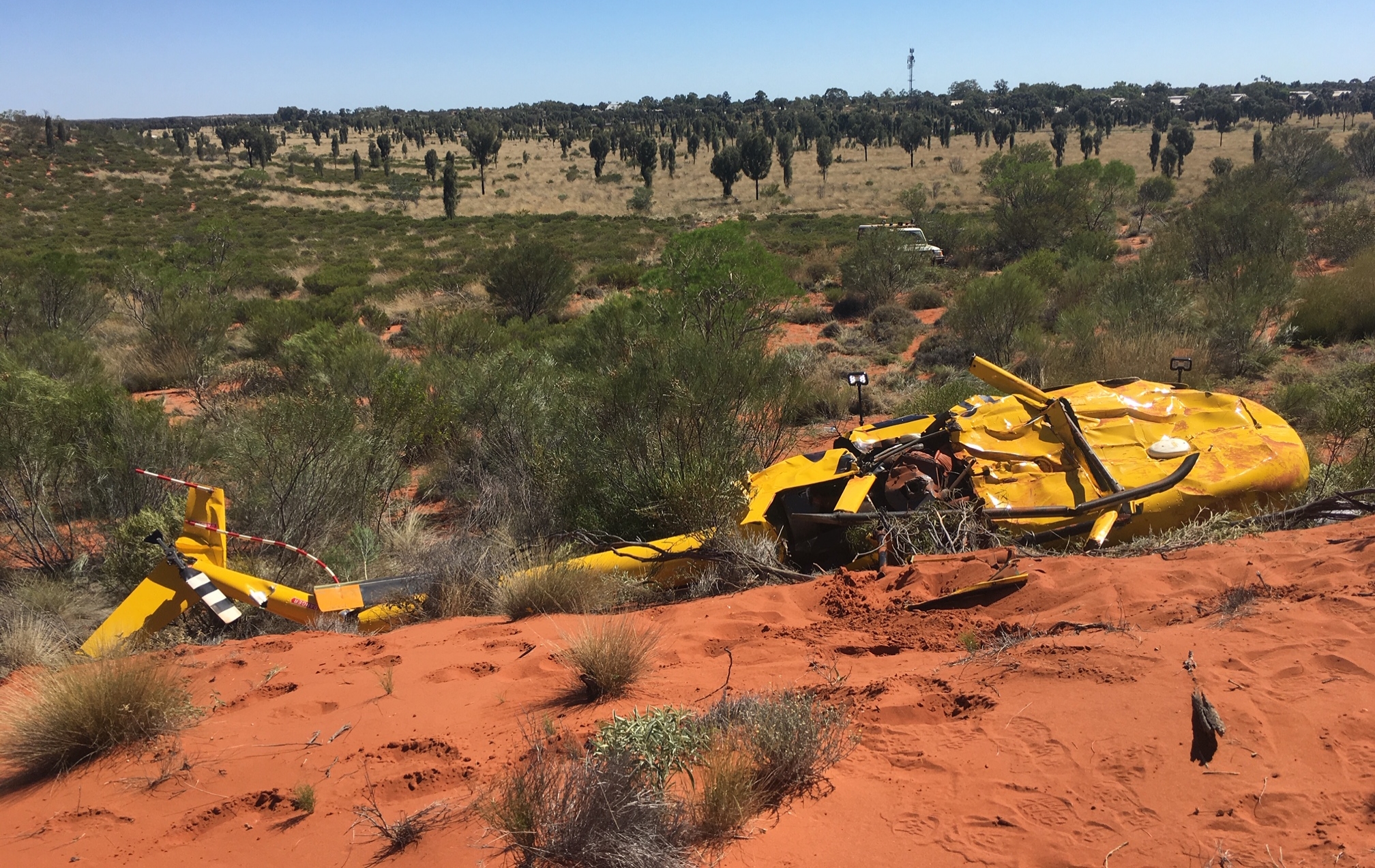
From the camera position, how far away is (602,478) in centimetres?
838

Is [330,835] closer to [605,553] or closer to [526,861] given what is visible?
[526,861]

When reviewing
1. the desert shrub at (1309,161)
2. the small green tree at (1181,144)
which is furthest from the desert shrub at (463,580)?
the small green tree at (1181,144)

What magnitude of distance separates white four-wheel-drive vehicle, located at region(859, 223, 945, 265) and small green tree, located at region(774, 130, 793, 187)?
1133 inches

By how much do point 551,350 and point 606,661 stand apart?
11425 mm

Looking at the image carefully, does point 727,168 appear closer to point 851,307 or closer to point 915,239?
point 915,239

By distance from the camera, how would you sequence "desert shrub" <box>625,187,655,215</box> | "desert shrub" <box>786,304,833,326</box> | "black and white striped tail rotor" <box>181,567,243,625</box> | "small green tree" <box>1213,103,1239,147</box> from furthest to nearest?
1. "small green tree" <box>1213,103,1239,147</box>
2. "desert shrub" <box>625,187,655,215</box>
3. "desert shrub" <box>786,304,833,326</box>
4. "black and white striped tail rotor" <box>181,567,243,625</box>

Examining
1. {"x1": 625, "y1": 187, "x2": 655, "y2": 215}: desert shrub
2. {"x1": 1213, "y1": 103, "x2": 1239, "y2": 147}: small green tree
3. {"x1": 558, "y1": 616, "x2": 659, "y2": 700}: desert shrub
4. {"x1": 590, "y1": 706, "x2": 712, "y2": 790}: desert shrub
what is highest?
{"x1": 1213, "y1": 103, "x2": 1239, "y2": 147}: small green tree

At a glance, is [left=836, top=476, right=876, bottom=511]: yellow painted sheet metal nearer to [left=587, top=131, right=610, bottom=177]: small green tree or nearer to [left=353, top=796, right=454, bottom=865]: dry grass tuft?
[left=353, top=796, right=454, bottom=865]: dry grass tuft

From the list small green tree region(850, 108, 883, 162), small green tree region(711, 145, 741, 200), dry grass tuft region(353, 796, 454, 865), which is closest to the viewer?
dry grass tuft region(353, 796, 454, 865)

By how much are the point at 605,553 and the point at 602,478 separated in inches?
71.2

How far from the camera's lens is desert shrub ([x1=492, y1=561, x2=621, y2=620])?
20.6 feet

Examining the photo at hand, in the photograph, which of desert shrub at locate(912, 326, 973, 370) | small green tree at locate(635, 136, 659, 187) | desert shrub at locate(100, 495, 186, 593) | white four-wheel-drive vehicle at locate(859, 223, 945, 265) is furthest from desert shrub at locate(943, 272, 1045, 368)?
small green tree at locate(635, 136, 659, 187)

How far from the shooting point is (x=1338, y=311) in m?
15.3

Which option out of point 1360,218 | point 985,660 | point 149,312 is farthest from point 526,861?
point 1360,218
